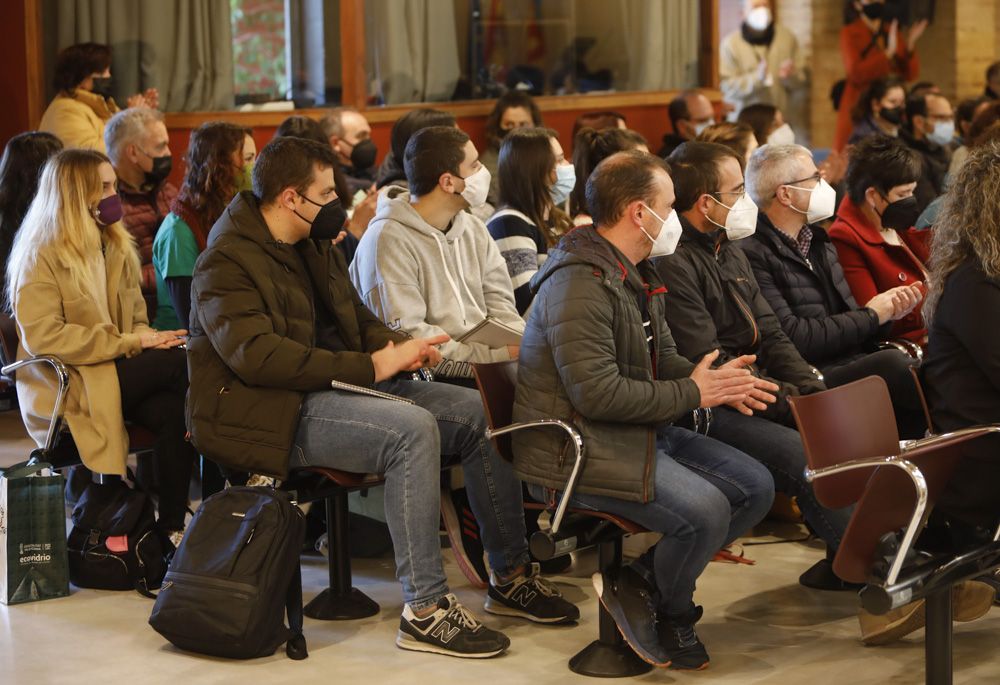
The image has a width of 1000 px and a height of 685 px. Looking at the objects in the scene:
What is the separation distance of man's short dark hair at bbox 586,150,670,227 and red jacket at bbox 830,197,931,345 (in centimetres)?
137

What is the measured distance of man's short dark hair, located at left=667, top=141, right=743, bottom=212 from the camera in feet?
13.2

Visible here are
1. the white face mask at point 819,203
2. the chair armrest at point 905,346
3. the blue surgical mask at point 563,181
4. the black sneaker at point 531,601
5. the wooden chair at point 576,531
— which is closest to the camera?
the wooden chair at point 576,531

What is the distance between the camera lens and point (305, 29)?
23.8ft

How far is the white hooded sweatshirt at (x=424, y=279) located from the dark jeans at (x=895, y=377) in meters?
1.01

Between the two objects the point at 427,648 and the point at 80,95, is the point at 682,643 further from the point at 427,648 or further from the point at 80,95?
the point at 80,95

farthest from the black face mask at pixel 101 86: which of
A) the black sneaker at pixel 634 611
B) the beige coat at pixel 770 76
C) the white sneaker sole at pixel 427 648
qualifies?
the beige coat at pixel 770 76

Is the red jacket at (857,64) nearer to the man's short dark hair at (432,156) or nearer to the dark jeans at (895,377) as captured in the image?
the dark jeans at (895,377)

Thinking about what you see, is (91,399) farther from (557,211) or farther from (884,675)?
(884,675)

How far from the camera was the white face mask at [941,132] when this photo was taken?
8.12 m

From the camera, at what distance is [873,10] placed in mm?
10977

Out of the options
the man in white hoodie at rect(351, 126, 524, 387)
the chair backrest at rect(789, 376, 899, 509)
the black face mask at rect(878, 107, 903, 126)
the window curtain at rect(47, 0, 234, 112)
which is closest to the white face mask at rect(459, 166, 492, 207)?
the man in white hoodie at rect(351, 126, 524, 387)

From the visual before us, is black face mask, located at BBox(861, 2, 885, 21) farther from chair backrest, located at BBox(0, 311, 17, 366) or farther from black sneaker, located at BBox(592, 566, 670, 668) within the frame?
black sneaker, located at BBox(592, 566, 670, 668)

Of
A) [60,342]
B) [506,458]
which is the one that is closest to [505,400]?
[506,458]

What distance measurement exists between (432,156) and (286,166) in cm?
65
